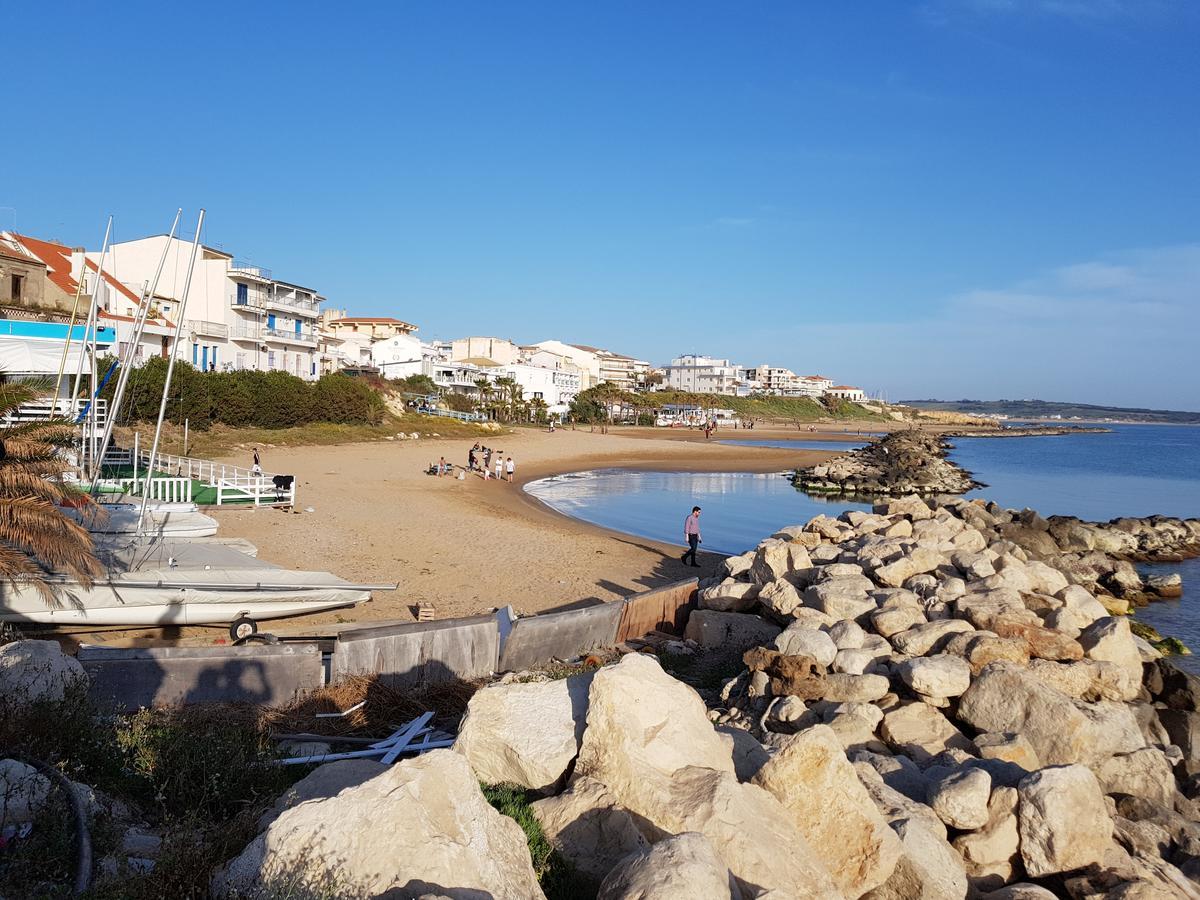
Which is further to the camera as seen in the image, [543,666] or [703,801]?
[543,666]

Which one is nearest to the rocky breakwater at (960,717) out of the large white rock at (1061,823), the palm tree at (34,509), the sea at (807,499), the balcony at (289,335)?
the large white rock at (1061,823)

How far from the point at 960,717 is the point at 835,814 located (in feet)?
13.1

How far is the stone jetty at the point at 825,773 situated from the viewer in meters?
4.11

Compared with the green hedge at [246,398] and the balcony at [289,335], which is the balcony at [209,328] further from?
the green hedge at [246,398]

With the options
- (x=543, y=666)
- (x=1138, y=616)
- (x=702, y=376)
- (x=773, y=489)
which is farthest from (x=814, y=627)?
(x=702, y=376)

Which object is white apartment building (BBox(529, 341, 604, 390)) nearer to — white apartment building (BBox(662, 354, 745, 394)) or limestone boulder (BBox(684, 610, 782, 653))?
white apartment building (BBox(662, 354, 745, 394))

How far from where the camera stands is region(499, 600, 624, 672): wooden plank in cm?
1060

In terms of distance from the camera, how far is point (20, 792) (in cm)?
478

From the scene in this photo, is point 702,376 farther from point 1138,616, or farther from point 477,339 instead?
point 1138,616

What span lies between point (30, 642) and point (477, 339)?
387ft

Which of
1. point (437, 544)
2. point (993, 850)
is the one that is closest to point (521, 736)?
point (993, 850)

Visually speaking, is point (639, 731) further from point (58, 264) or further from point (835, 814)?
point (58, 264)

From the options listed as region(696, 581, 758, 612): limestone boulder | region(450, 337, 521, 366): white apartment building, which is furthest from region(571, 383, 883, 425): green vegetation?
region(696, 581, 758, 612): limestone boulder

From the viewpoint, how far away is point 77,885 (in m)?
4.20
